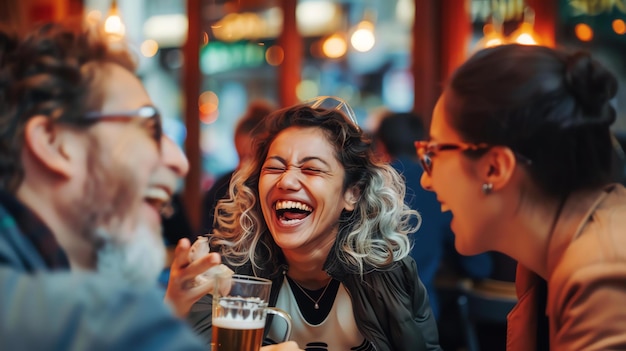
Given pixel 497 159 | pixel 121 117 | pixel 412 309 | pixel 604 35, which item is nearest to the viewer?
pixel 121 117

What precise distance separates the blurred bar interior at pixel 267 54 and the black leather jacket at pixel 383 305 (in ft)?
11.9

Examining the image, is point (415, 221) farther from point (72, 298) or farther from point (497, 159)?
point (72, 298)

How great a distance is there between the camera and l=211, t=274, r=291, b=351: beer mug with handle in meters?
1.56

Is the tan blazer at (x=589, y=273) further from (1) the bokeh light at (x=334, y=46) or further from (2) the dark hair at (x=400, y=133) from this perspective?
(1) the bokeh light at (x=334, y=46)

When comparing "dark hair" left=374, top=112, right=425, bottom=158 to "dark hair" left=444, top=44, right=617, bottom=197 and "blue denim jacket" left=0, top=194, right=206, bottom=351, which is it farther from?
"blue denim jacket" left=0, top=194, right=206, bottom=351

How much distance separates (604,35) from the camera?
196 inches

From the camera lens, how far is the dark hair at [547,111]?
1.41m

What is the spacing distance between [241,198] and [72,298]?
4.28ft

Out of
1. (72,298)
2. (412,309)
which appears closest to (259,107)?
(412,309)

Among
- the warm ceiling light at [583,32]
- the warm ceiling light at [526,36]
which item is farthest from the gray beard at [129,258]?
the warm ceiling light at [583,32]

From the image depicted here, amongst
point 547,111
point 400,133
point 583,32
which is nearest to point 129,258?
point 547,111

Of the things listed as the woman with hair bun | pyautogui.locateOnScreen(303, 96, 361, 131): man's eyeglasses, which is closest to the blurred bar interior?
pyautogui.locateOnScreen(303, 96, 361, 131): man's eyeglasses

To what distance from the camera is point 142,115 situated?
1.22m

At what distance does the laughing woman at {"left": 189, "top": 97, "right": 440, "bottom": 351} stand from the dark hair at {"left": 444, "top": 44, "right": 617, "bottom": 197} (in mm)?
717
